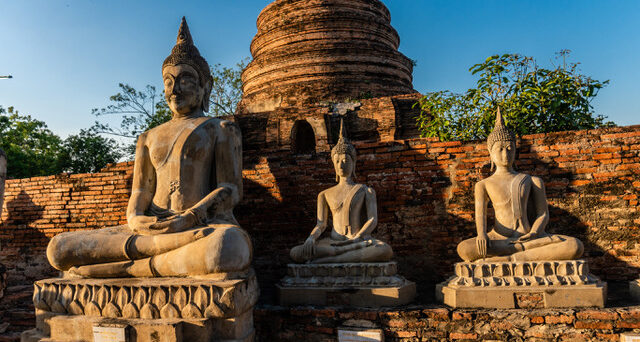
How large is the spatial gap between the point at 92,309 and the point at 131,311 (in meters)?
0.40

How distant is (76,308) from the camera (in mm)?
3479

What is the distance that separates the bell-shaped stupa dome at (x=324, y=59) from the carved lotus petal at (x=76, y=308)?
8.02 metres

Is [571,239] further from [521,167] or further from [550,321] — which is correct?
[521,167]

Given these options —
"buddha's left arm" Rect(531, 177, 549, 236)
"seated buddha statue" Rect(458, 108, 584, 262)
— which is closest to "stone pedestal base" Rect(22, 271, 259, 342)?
"seated buddha statue" Rect(458, 108, 584, 262)

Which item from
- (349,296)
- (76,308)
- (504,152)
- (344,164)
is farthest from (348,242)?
(76,308)

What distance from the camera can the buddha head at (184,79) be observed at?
14.8ft

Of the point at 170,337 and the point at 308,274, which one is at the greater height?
the point at 308,274

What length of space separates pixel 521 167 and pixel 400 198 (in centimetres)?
154

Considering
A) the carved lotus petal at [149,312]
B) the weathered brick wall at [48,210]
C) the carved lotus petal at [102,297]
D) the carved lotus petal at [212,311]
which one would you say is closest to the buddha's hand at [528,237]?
the carved lotus petal at [212,311]

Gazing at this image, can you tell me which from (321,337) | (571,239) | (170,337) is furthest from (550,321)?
(170,337)

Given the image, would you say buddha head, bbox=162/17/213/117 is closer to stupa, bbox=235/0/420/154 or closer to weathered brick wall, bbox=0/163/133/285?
weathered brick wall, bbox=0/163/133/285

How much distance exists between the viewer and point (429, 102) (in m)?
7.34

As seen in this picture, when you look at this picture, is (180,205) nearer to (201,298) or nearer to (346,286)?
(201,298)

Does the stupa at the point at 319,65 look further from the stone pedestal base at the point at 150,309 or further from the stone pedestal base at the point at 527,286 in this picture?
the stone pedestal base at the point at 150,309
